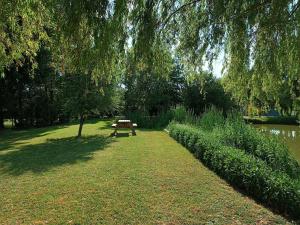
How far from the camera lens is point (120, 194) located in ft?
22.7

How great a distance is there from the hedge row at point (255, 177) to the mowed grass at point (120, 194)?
0.89 ft

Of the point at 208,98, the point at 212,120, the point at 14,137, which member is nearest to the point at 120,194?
the point at 212,120

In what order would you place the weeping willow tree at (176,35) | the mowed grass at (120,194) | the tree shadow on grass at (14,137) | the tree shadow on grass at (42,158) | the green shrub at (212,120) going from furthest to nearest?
the tree shadow on grass at (14,137) < the green shrub at (212,120) < the tree shadow on grass at (42,158) < the mowed grass at (120,194) < the weeping willow tree at (176,35)

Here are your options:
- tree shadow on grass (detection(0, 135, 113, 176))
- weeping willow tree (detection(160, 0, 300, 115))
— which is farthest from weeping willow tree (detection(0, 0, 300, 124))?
tree shadow on grass (detection(0, 135, 113, 176))

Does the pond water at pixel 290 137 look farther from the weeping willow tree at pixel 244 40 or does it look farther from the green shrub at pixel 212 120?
the weeping willow tree at pixel 244 40

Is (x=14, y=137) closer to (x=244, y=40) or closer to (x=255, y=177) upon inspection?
(x=255, y=177)

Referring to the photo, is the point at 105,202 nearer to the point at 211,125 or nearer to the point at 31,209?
the point at 31,209

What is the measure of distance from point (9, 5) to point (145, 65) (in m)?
1.82

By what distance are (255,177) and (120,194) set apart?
2663 mm

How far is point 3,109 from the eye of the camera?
28.8m

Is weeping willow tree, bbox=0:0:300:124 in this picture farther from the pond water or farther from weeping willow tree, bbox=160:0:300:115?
the pond water

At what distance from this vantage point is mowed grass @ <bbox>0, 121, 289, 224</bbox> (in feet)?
18.9

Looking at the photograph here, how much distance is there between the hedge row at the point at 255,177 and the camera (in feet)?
19.9

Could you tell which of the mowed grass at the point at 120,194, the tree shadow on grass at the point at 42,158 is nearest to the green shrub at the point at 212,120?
the mowed grass at the point at 120,194
